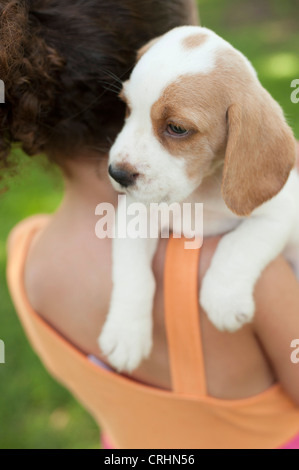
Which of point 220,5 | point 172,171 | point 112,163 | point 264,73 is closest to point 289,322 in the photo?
point 172,171

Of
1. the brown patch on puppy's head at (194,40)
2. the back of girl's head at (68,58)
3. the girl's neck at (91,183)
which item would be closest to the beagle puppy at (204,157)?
the brown patch on puppy's head at (194,40)

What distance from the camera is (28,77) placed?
5.77ft

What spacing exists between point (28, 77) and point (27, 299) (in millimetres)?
836

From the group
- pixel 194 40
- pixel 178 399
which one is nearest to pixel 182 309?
pixel 178 399

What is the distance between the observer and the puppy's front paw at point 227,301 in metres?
1.71

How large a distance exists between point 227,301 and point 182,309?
0.14 meters

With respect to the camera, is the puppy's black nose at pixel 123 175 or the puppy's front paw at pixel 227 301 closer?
the puppy's black nose at pixel 123 175

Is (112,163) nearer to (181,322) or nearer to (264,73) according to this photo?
(181,322)

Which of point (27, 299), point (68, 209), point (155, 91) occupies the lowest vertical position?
point (27, 299)

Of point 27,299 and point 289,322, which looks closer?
point 289,322

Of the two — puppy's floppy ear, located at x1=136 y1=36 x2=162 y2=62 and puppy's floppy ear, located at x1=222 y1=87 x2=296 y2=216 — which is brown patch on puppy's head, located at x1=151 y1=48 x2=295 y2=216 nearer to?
puppy's floppy ear, located at x1=222 y1=87 x2=296 y2=216

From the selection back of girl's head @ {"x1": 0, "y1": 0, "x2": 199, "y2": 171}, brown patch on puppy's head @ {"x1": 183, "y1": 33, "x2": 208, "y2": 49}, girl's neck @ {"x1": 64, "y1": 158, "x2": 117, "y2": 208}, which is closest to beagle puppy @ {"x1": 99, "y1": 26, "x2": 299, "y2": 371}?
brown patch on puppy's head @ {"x1": 183, "y1": 33, "x2": 208, "y2": 49}

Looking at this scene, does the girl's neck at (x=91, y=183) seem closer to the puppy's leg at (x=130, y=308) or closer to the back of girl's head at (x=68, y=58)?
the back of girl's head at (x=68, y=58)
